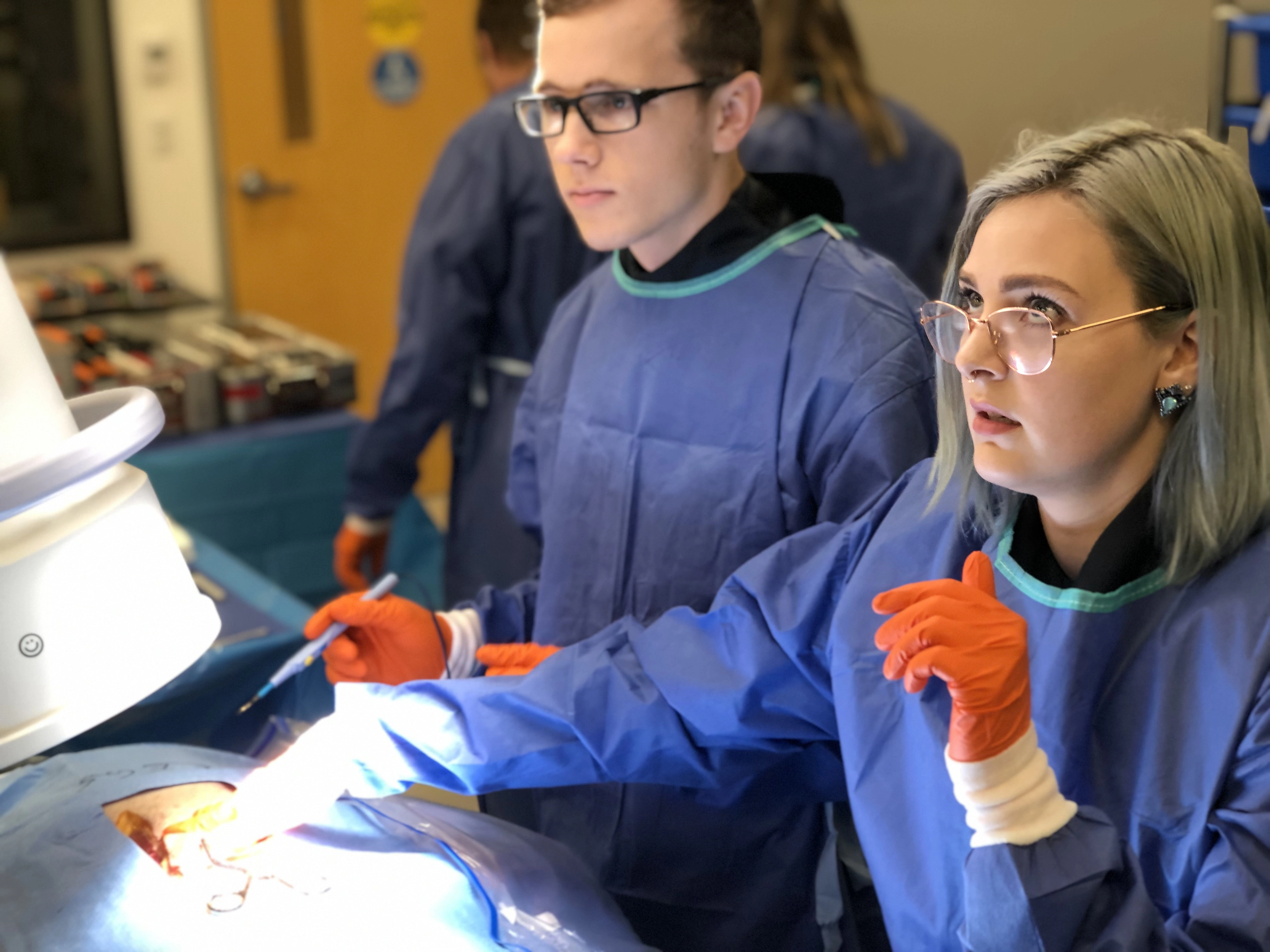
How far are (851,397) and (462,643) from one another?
0.55 meters

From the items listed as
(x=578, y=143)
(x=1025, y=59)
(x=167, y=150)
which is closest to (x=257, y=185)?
(x=167, y=150)

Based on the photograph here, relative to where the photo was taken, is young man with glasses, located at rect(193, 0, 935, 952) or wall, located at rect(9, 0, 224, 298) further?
wall, located at rect(9, 0, 224, 298)

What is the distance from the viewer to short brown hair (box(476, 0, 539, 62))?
8.94 feet

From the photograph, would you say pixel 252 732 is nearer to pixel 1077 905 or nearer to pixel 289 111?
pixel 1077 905

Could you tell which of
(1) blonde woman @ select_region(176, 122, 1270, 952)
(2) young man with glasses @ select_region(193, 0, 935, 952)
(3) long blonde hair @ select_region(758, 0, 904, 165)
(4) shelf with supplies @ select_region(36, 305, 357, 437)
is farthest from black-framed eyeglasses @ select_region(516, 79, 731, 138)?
(4) shelf with supplies @ select_region(36, 305, 357, 437)

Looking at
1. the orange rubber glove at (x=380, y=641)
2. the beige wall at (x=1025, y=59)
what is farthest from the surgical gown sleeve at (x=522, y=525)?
the beige wall at (x=1025, y=59)

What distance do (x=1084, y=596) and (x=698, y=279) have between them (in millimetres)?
669

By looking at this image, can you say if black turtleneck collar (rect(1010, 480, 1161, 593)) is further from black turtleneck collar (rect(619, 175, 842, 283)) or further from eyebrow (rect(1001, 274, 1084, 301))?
black turtleneck collar (rect(619, 175, 842, 283))

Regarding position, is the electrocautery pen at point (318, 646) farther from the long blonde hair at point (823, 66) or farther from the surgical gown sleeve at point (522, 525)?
the long blonde hair at point (823, 66)

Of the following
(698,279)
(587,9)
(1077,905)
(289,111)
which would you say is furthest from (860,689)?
(289,111)

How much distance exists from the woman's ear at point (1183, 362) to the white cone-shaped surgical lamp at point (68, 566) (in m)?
0.77

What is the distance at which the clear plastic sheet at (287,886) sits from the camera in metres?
1.11

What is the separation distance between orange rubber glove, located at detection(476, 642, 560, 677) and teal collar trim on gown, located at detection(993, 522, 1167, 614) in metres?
0.57

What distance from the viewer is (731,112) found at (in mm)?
1549
